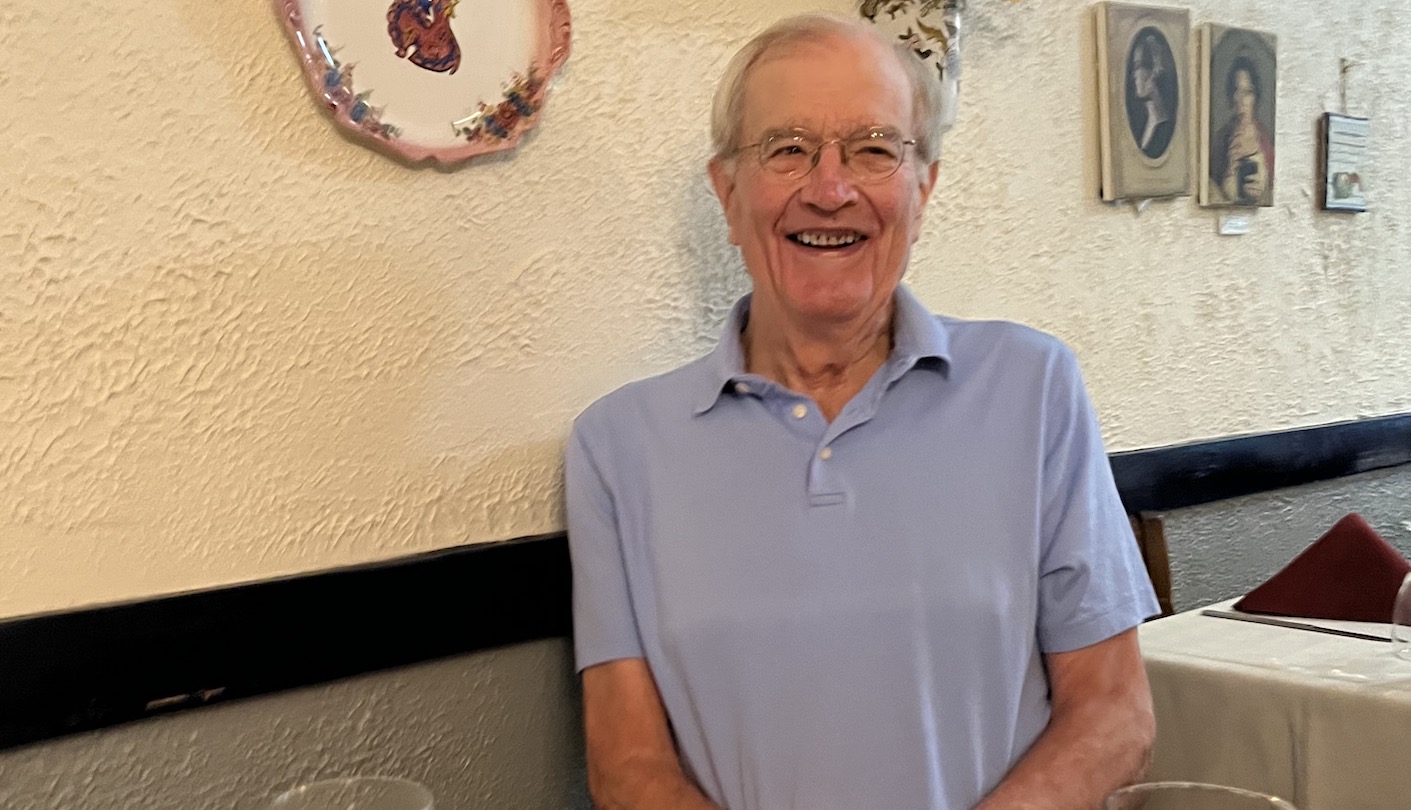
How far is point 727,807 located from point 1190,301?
3.84 feet

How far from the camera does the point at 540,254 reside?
1.17m

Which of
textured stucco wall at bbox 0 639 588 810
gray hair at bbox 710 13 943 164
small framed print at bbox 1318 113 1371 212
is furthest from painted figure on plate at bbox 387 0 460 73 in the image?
small framed print at bbox 1318 113 1371 212

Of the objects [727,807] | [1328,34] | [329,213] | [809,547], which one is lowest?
[727,807]

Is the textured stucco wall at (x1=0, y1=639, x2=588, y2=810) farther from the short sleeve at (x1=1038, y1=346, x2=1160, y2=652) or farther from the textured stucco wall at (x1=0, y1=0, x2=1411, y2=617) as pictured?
the short sleeve at (x1=1038, y1=346, x2=1160, y2=652)

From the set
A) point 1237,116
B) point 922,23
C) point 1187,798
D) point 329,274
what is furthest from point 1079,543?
point 1237,116

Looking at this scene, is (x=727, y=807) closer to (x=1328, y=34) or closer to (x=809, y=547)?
(x=809, y=547)

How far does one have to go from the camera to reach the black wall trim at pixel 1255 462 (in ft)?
5.53

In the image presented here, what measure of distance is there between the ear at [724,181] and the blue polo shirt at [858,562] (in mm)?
139

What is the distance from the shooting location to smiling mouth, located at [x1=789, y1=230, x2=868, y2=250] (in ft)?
3.72

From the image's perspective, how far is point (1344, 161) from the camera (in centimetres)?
192

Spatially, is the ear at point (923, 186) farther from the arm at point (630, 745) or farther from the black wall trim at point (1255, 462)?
the black wall trim at point (1255, 462)

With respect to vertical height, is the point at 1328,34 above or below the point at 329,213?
above

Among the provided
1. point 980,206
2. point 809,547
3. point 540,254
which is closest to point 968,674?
point 809,547

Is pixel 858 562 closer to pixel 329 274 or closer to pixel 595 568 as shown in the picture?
pixel 595 568
